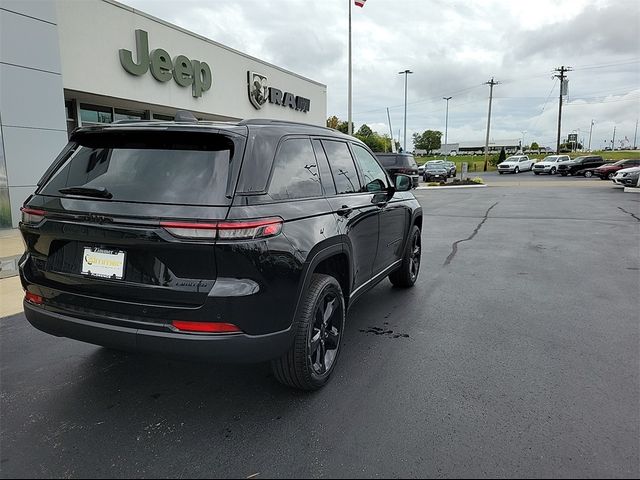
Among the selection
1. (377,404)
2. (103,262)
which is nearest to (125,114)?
(103,262)

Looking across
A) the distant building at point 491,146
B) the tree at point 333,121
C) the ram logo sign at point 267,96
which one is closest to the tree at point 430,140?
the distant building at point 491,146

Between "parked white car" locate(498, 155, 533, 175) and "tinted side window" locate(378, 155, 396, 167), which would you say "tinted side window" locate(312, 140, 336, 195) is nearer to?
"tinted side window" locate(378, 155, 396, 167)

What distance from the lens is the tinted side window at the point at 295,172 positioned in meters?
2.80

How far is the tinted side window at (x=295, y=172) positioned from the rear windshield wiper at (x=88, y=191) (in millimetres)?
965

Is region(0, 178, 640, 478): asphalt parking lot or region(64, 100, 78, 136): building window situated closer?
region(0, 178, 640, 478): asphalt parking lot

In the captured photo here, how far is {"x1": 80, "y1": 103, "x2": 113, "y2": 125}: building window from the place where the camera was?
13.6 metres

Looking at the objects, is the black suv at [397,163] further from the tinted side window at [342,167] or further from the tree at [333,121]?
the tree at [333,121]

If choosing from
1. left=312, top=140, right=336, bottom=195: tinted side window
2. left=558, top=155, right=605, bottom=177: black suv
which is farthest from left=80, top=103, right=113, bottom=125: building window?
left=558, top=155, right=605, bottom=177: black suv

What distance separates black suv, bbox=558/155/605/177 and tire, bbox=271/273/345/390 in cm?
4083

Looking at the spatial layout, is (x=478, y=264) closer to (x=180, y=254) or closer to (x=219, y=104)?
(x=180, y=254)

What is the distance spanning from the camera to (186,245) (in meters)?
2.39

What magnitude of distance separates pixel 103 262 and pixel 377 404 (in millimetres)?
1916

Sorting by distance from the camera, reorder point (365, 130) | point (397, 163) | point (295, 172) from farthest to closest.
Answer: point (365, 130)
point (397, 163)
point (295, 172)

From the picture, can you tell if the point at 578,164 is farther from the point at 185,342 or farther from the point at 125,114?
the point at 185,342
